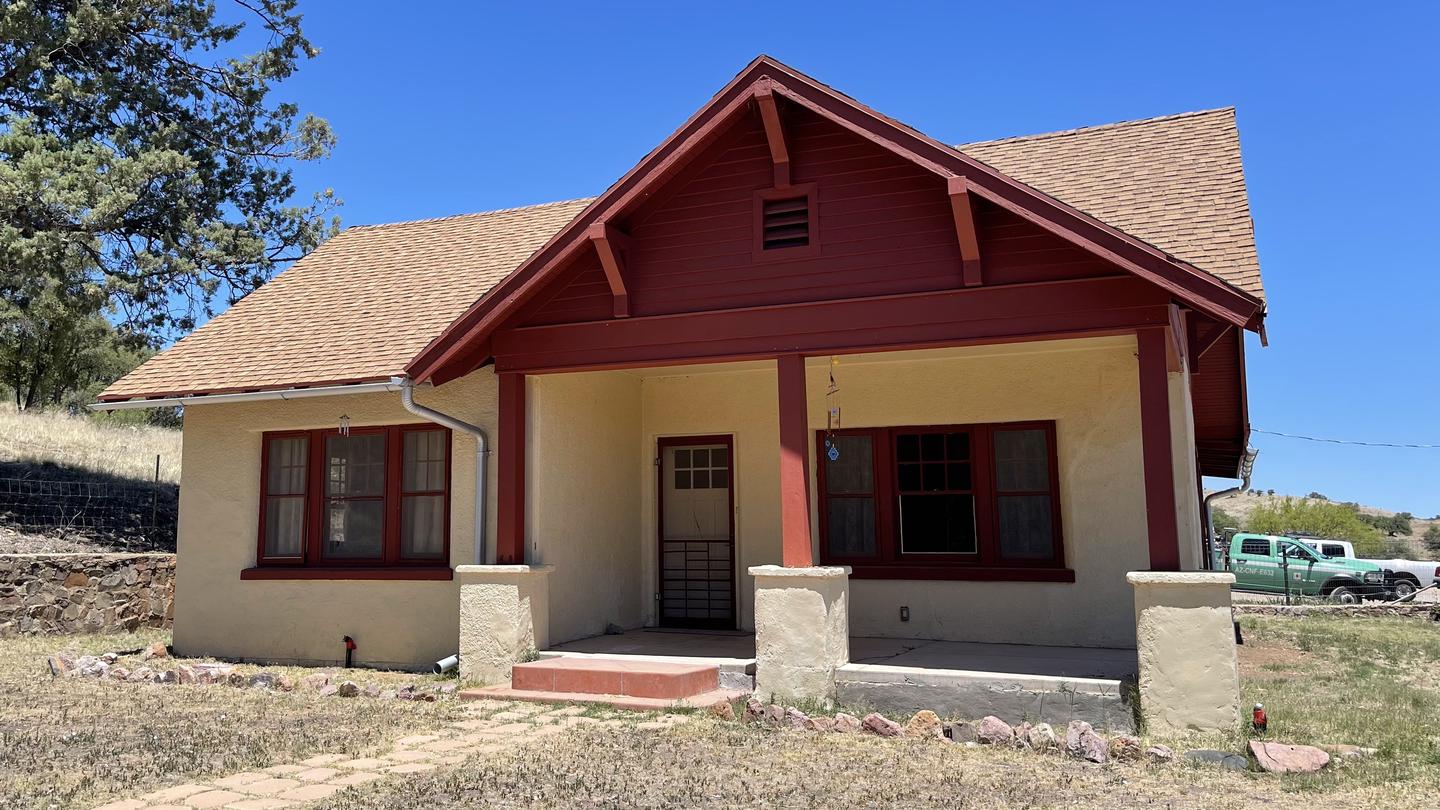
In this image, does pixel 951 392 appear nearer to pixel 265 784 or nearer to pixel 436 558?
pixel 436 558

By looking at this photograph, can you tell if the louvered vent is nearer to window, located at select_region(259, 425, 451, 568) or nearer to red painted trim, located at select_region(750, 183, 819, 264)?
red painted trim, located at select_region(750, 183, 819, 264)

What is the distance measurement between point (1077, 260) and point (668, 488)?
5607 millimetres

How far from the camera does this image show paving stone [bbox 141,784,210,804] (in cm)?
570

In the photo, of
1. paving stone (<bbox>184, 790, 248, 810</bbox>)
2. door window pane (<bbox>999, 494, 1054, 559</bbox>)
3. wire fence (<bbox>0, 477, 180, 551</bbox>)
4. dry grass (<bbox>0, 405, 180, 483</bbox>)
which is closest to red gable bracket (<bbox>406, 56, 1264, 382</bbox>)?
door window pane (<bbox>999, 494, 1054, 559</bbox>)

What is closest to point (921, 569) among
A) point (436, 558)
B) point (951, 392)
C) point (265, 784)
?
point (951, 392)

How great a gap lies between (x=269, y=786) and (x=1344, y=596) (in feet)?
79.6

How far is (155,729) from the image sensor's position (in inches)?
299

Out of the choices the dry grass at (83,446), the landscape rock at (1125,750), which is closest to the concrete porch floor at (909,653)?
the landscape rock at (1125,750)

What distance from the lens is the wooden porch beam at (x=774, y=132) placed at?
860cm

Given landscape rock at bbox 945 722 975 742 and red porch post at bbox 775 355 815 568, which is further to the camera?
red porch post at bbox 775 355 815 568

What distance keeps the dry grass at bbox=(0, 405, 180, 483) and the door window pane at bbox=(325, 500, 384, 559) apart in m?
13.5

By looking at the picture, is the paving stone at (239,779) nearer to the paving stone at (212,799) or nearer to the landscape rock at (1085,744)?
the paving stone at (212,799)

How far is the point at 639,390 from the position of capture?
1220cm

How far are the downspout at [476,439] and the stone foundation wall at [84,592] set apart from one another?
644cm
